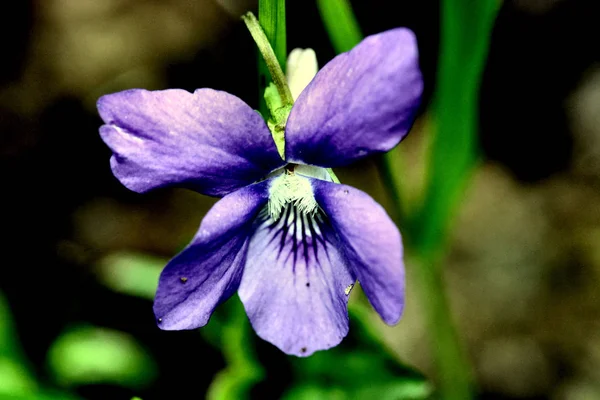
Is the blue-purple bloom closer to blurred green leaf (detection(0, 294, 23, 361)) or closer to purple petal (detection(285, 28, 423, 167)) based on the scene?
purple petal (detection(285, 28, 423, 167))

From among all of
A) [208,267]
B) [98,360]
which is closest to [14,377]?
[98,360]

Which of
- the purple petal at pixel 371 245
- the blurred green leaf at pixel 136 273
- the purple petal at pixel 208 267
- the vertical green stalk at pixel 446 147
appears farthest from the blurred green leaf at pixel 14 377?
the purple petal at pixel 371 245

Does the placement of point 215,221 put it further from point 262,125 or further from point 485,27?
point 485,27

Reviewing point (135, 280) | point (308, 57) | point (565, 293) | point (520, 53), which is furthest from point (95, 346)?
point (520, 53)

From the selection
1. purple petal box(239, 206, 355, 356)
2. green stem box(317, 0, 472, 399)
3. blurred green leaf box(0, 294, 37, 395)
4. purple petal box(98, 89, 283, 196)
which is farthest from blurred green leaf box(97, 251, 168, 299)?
purple petal box(98, 89, 283, 196)

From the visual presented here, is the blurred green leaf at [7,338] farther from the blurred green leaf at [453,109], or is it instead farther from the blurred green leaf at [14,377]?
the blurred green leaf at [453,109]

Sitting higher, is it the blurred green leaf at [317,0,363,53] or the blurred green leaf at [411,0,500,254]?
the blurred green leaf at [317,0,363,53]

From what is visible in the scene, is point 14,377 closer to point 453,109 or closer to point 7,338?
point 7,338
